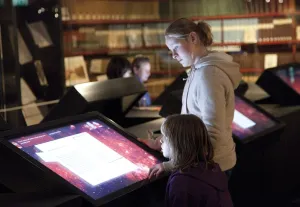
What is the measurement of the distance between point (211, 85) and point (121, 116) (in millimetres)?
1234

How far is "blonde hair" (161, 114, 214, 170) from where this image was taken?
202cm

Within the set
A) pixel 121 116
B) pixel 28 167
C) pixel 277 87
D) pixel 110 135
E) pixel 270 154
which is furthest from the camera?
pixel 277 87

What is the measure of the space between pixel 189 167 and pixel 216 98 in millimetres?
439

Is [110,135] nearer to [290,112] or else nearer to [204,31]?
[204,31]

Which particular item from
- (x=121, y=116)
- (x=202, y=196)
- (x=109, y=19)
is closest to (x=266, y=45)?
(x=109, y=19)

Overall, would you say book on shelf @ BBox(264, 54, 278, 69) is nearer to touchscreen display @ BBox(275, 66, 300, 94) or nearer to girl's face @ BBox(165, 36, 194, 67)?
touchscreen display @ BBox(275, 66, 300, 94)

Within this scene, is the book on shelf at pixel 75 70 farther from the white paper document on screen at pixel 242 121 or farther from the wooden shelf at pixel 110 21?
the white paper document on screen at pixel 242 121

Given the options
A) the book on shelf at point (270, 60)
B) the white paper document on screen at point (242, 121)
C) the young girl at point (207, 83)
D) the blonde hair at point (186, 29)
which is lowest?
the book on shelf at point (270, 60)

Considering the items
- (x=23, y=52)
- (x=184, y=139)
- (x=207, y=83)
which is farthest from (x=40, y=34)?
(x=184, y=139)

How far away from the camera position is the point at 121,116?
351 centimetres

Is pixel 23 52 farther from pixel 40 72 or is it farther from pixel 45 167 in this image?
pixel 45 167

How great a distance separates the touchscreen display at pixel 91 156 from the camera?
1.84 meters

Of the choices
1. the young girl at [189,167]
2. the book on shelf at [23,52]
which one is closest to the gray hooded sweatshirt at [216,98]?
the young girl at [189,167]

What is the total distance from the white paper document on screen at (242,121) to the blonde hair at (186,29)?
35.8 inches
